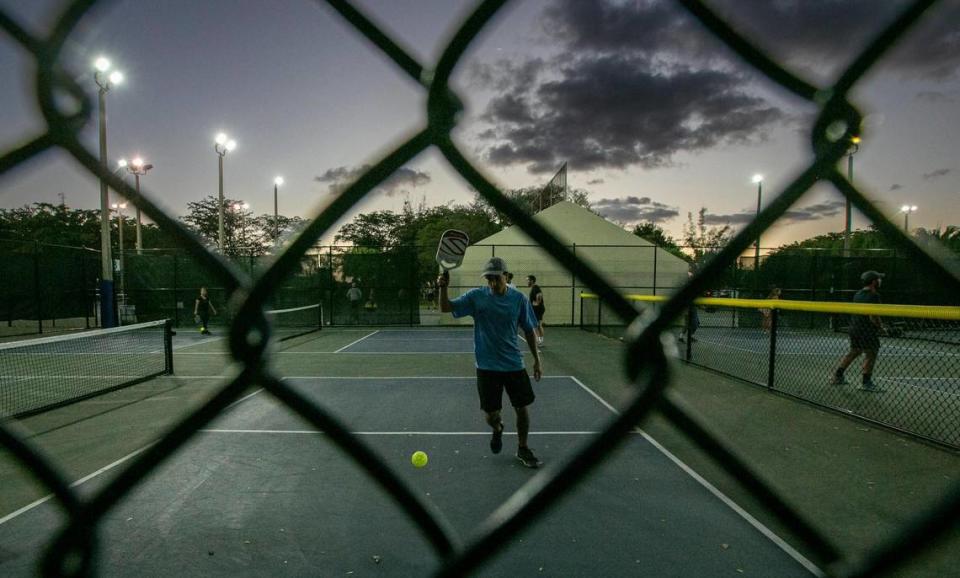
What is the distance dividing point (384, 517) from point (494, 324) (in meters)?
1.81

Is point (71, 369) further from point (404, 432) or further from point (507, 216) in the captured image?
point (507, 216)

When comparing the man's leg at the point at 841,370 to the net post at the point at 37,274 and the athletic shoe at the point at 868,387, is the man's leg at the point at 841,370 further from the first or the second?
the net post at the point at 37,274

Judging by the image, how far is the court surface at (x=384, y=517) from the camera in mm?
2758

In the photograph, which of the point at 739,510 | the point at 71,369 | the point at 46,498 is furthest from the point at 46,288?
the point at 739,510

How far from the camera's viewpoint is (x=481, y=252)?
18.4 m

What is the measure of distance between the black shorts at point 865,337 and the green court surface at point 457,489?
4.65 feet

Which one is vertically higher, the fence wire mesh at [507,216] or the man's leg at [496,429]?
the fence wire mesh at [507,216]

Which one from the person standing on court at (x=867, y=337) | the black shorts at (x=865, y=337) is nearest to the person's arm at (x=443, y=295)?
the person standing on court at (x=867, y=337)

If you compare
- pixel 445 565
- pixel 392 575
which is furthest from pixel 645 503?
pixel 445 565

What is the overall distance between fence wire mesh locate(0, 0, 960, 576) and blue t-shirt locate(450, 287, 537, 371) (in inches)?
146

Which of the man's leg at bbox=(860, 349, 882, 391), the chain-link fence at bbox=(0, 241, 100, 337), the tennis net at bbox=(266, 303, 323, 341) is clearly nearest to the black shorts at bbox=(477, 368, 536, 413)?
the man's leg at bbox=(860, 349, 882, 391)

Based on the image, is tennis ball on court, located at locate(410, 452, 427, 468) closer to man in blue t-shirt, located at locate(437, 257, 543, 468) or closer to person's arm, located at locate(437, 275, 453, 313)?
man in blue t-shirt, located at locate(437, 257, 543, 468)

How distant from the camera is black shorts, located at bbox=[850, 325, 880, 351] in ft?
22.1

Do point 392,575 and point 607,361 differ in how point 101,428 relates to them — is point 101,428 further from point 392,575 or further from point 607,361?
point 607,361
